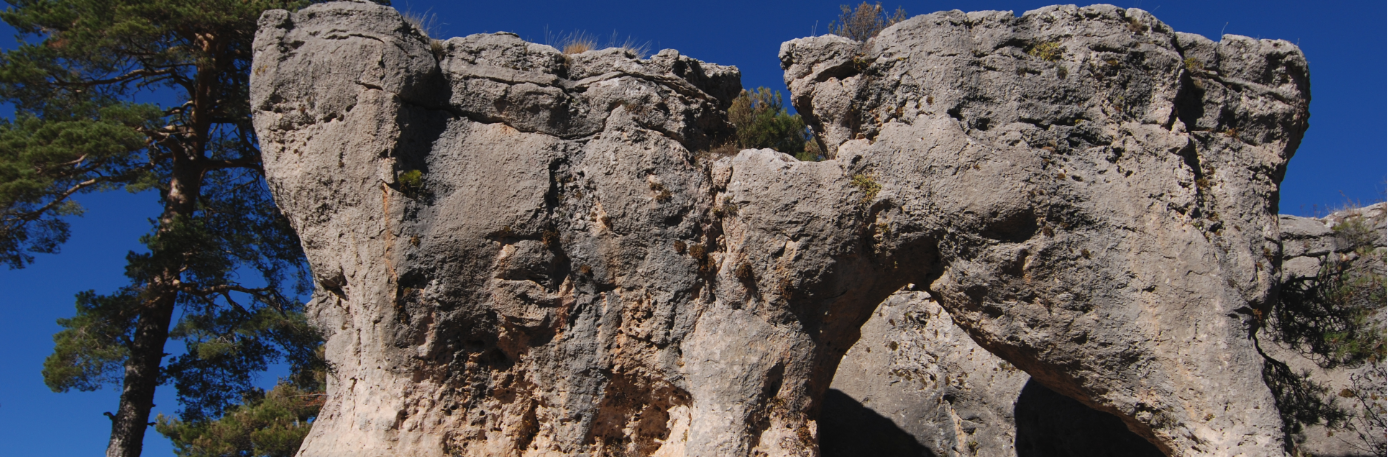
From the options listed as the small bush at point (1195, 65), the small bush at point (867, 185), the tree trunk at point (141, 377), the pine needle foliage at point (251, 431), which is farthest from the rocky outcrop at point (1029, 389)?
the tree trunk at point (141, 377)

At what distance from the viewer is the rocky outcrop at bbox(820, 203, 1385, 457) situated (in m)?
10.9

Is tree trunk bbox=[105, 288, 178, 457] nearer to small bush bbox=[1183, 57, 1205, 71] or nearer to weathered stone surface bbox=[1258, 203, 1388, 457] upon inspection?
small bush bbox=[1183, 57, 1205, 71]

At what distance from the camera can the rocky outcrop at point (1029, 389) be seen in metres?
10.9

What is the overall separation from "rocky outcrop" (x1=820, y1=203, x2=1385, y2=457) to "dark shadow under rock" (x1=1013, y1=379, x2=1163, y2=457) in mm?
13

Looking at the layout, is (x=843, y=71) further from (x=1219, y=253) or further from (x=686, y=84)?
(x=1219, y=253)

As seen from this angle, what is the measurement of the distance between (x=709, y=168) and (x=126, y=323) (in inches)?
340

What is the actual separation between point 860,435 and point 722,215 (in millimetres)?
4479

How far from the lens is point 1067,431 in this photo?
35.8 ft

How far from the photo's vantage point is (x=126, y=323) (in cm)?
1184

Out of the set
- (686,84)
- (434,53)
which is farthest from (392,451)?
(686,84)

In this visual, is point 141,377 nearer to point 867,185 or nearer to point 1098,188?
point 867,185

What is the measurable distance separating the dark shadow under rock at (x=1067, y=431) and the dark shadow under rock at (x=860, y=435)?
123 cm

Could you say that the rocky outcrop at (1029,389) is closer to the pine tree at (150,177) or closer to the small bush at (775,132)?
the small bush at (775,132)

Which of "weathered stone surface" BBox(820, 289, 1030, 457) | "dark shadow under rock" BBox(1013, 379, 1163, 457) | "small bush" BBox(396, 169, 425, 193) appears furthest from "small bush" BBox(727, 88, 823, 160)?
"small bush" BBox(396, 169, 425, 193)
